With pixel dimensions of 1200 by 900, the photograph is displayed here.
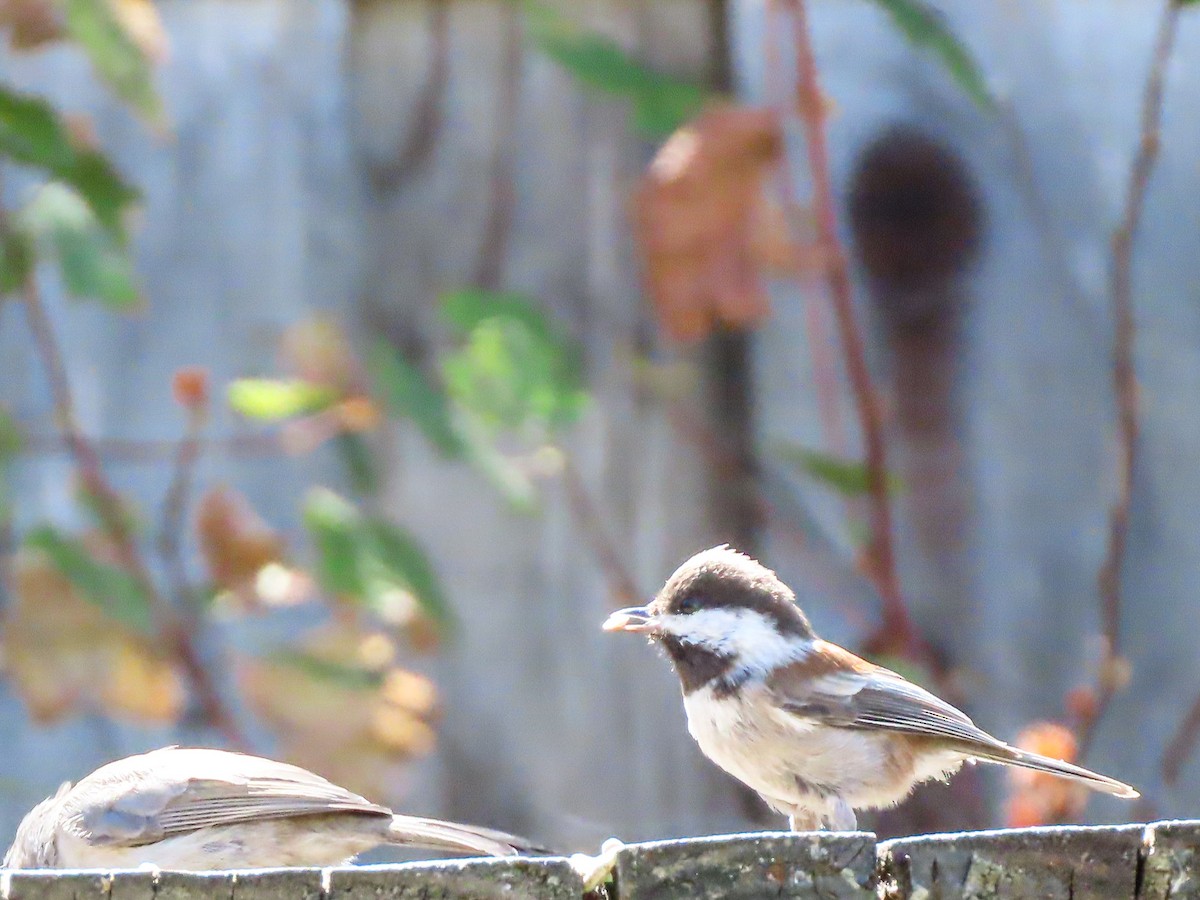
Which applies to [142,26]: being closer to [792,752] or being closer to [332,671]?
[332,671]

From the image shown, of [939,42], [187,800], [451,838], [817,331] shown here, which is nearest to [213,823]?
[187,800]

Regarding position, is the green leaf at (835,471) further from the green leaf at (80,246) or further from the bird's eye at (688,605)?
the green leaf at (80,246)

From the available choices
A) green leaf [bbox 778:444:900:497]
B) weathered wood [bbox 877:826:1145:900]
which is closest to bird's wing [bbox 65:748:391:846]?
weathered wood [bbox 877:826:1145:900]

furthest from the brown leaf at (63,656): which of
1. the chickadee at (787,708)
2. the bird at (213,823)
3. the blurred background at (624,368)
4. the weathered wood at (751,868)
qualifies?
the weathered wood at (751,868)

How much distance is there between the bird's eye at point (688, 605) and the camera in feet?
9.96

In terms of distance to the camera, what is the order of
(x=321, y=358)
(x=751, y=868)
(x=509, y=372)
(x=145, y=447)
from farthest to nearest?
(x=145, y=447) < (x=321, y=358) < (x=509, y=372) < (x=751, y=868)

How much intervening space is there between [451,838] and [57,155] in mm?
1713

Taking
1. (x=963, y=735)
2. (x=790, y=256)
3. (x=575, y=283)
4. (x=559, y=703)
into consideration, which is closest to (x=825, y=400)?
(x=790, y=256)

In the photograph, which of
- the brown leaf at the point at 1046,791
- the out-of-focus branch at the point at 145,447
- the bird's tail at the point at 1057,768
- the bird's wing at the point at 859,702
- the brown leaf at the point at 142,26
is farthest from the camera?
the out-of-focus branch at the point at 145,447

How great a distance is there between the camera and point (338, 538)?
367 centimetres

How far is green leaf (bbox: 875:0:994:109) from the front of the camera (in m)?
3.62

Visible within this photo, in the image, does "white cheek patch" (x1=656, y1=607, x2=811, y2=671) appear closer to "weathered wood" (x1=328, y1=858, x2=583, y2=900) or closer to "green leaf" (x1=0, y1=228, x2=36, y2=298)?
"weathered wood" (x1=328, y1=858, x2=583, y2=900)

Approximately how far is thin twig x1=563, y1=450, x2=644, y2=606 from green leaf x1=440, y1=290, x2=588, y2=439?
0.32 m

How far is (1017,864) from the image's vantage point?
5.71 ft
